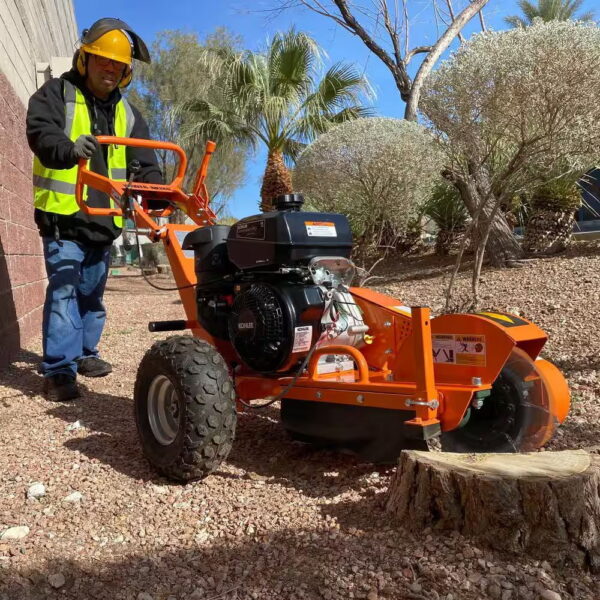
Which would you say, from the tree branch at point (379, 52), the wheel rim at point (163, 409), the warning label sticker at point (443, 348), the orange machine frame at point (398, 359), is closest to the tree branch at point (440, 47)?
the tree branch at point (379, 52)

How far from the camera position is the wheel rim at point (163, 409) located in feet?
9.09

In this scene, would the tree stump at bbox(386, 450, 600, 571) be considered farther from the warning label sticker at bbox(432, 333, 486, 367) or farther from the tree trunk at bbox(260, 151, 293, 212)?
the tree trunk at bbox(260, 151, 293, 212)

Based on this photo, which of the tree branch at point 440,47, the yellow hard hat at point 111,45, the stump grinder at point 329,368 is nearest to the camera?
the stump grinder at point 329,368

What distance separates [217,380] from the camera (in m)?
2.57

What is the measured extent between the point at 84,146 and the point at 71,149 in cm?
14

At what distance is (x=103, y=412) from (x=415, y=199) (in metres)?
7.49

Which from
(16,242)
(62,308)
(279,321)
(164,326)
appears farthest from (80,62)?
(279,321)

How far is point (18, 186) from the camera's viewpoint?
18.0 feet

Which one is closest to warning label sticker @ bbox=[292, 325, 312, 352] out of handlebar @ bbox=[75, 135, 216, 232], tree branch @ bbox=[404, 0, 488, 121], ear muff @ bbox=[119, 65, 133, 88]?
handlebar @ bbox=[75, 135, 216, 232]

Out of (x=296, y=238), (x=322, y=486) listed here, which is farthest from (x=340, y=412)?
(x=296, y=238)

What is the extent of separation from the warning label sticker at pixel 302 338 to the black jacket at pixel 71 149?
1526 mm

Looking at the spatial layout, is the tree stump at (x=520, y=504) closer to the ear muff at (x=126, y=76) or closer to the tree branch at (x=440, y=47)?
the ear muff at (x=126, y=76)

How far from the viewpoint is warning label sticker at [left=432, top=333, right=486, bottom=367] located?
2.52 metres

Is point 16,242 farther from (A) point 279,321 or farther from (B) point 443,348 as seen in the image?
(B) point 443,348
